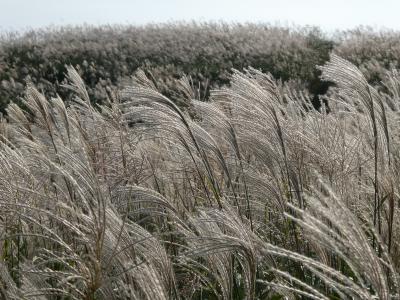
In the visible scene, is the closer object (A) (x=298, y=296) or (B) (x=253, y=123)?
(A) (x=298, y=296)

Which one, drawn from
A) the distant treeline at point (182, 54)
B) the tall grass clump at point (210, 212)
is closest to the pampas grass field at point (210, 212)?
the tall grass clump at point (210, 212)

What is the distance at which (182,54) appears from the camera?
17.4 metres

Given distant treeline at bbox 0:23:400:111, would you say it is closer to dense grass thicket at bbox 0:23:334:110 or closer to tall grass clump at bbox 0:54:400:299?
dense grass thicket at bbox 0:23:334:110

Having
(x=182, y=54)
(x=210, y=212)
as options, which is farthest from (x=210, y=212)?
(x=182, y=54)

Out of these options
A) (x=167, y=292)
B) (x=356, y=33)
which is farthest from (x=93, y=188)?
(x=356, y=33)

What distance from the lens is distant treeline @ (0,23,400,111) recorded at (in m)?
15.8

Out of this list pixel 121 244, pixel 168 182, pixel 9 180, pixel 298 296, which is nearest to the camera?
pixel 121 244

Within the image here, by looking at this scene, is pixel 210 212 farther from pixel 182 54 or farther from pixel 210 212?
→ pixel 182 54

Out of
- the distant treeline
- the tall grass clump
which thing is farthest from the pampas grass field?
the distant treeline

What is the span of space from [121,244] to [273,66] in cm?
1460

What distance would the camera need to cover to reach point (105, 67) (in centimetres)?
1714

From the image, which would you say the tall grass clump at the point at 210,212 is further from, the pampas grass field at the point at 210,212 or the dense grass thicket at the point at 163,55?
the dense grass thicket at the point at 163,55

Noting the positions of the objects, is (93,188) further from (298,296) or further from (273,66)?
(273,66)

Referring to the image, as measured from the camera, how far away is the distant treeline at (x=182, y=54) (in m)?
15.8
